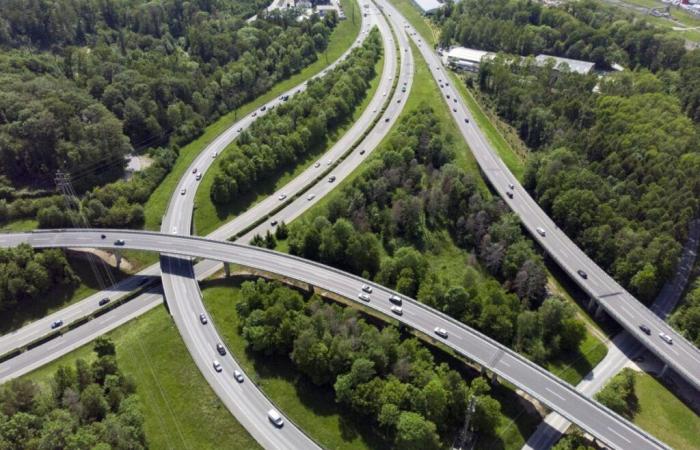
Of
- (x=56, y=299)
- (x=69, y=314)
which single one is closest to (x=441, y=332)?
(x=69, y=314)

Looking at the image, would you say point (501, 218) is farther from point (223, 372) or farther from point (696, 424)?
Result: point (223, 372)

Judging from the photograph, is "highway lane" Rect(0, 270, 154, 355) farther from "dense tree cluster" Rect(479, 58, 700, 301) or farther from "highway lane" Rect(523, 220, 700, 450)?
"dense tree cluster" Rect(479, 58, 700, 301)

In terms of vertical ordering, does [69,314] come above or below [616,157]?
below

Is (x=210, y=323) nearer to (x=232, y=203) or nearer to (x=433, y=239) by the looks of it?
(x=232, y=203)

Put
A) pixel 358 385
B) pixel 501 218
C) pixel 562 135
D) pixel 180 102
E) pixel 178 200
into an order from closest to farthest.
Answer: pixel 358 385 < pixel 501 218 < pixel 178 200 < pixel 562 135 < pixel 180 102

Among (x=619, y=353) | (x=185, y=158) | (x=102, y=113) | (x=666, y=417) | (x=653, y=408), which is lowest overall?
(x=666, y=417)

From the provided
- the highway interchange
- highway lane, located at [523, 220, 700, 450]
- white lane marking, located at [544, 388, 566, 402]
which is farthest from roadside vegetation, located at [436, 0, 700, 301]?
white lane marking, located at [544, 388, 566, 402]

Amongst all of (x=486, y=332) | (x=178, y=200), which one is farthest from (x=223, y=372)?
(x=178, y=200)
